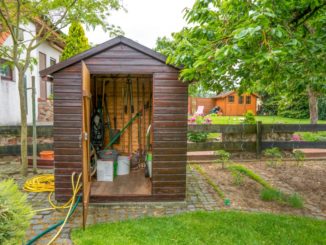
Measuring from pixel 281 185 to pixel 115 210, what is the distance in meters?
2.95

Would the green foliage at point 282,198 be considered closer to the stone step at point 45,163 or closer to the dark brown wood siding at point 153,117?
the dark brown wood siding at point 153,117

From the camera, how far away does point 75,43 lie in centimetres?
852

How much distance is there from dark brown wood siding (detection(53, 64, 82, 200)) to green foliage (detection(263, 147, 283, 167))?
423 cm

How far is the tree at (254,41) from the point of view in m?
2.09

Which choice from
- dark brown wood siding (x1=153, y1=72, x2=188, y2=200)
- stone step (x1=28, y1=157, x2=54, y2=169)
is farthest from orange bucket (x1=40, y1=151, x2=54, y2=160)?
dark brown wood siding (x1=153, y1=72, x2=188, y2=200)

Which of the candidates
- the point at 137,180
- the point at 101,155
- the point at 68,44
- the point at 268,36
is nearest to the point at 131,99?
the point at 101,155

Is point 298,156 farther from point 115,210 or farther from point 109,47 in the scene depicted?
point 109,47

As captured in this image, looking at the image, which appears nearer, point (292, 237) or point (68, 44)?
point (292, 237)

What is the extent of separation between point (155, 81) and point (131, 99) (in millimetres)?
1876

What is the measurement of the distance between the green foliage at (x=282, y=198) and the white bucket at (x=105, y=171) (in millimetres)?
2542

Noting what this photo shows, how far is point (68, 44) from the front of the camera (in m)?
8.52

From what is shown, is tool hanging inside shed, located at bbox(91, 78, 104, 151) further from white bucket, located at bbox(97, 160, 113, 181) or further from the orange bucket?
the orange bucket

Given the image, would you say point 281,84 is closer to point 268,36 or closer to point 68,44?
point 268,36

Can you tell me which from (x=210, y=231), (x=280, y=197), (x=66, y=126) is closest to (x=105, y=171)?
(x=66, y=126)
